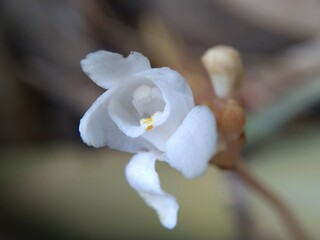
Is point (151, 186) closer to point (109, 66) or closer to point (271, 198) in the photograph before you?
point (109, 66)

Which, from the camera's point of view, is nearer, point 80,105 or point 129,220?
point 129,220

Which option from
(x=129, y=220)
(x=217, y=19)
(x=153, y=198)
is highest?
(x=217, y=19)

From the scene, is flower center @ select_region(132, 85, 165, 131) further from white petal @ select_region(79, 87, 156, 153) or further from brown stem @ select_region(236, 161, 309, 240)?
brown stem @ select_region(236, 161, 309, 240)

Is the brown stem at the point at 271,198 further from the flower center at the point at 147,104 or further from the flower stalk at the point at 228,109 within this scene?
the flower center at the point at 147,104

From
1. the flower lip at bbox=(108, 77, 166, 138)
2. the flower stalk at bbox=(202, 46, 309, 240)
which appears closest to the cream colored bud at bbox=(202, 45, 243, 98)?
the flower stalk at bbox=(202, 46, 309, 240)

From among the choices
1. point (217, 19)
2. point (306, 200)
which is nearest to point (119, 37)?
point (217, 19)

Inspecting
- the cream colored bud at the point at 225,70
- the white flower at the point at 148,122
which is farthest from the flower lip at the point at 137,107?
the cream colored bud at the point at 225,70

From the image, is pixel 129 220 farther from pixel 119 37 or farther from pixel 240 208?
pixel 119 37
